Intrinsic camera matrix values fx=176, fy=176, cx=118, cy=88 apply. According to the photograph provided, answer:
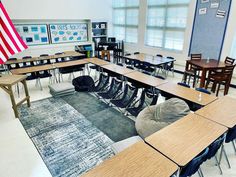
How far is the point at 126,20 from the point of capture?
33.3ft

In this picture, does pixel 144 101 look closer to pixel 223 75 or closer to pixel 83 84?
pixel 83 84

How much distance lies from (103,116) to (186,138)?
8.10 ft

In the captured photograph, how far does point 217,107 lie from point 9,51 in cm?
345

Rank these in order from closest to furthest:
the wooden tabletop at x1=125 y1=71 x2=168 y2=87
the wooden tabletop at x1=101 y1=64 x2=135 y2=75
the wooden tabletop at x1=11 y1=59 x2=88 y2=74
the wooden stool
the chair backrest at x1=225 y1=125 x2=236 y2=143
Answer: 1. the chair backrest at x1=225 y1=125 x2=236 y2=143
2. the wooden tabletop at x1=125 y1=71 x2=168 y2=87
3. the wooden tabletop at x1=101 y1=64 x2=135 y2=75
4. the wooden tabletop at x1=11 y1=59 x2=88 y2=74
5. the wooden stool

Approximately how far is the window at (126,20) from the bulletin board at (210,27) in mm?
3505

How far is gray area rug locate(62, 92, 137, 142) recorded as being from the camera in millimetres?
3811

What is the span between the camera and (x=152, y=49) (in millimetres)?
8859

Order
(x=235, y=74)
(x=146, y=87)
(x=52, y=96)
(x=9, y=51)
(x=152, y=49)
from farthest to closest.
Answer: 1. (x=152, y=49)
2. (x=235, y=74)
3. (x=52, y=96)
4. (x=146, y=87)
5. (x=9, y=51)

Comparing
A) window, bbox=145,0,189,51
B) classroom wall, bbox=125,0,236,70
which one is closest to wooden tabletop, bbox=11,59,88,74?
classroom wall, bbox=125,0,236,70

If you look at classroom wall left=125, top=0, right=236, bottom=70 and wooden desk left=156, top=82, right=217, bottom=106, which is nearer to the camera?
wooden desk left=156, top=82, right=217, bottom=106

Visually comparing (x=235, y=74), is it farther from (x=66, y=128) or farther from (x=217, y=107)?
(x=66, y=128)

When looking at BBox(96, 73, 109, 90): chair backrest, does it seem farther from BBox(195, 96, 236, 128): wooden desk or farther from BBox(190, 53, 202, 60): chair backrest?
BBox(190, 53, 202, 60): chair backrest

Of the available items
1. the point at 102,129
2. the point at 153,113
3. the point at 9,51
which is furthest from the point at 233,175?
the point at 9,51

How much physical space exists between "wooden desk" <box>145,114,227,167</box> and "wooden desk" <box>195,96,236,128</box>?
14 centimetres
